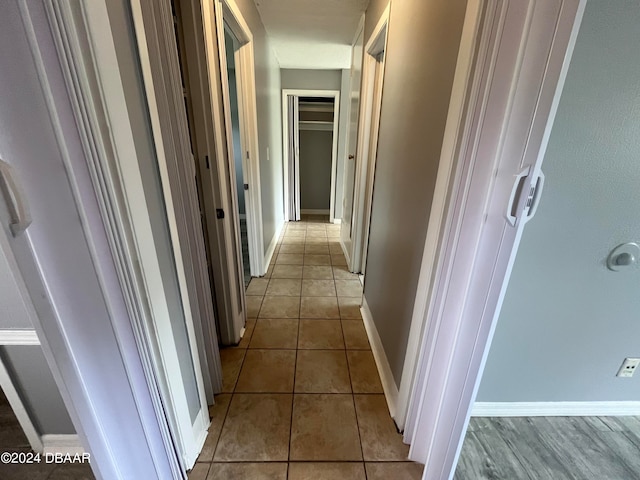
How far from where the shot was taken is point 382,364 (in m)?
1.65

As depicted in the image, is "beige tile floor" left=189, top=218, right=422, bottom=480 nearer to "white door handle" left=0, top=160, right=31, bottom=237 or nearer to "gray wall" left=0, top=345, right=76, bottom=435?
"gray wall" left=0, top=345, right=76, bottom=435

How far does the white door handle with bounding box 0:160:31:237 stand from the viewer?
503 millimetres

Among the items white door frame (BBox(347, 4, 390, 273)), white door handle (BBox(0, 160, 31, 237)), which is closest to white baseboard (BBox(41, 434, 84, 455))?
white door handle (BBox(0, 160, 31, 237))

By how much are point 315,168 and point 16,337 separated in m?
4.54

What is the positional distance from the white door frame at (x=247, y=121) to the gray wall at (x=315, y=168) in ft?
8.66

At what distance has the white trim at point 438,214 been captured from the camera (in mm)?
794

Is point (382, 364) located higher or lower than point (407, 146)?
lower

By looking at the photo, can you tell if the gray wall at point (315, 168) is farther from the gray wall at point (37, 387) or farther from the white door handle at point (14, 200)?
the white door handle at point (14, 200)

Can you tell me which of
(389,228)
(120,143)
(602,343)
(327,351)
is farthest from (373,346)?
Result: (120,143)

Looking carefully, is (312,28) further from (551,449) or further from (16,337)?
(551,449)

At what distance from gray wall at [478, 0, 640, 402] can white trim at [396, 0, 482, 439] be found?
0.42 m

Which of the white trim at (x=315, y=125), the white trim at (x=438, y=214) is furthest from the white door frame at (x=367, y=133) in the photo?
the white trim at (x=315, y=125)

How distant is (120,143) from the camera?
2.30ft

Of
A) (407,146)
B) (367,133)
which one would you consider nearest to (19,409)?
(407,146)
